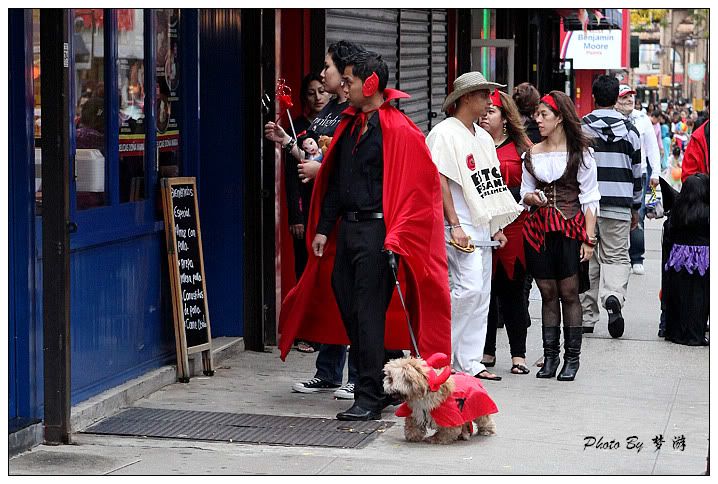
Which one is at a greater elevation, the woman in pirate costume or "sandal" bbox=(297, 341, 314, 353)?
the woman in pirate costume

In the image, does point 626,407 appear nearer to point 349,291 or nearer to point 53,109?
point 349,291

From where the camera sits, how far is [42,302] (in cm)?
647

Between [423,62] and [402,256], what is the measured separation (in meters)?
6.67

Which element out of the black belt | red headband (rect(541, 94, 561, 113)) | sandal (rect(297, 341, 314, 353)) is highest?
red headband (rect(541, 94, 561, 113))

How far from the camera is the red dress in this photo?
28.8 feet

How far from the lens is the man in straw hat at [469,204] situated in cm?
798

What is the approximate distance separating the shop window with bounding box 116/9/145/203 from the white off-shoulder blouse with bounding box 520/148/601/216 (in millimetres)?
2393

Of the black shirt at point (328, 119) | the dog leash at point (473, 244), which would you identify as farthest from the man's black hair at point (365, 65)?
the dog leash at point (473, 244)

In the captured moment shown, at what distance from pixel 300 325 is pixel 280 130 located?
129 cm

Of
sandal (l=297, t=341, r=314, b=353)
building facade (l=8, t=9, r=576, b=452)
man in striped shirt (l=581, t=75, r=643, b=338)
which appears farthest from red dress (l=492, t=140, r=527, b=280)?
building facade (l=8, t=9, r=576, b=452)

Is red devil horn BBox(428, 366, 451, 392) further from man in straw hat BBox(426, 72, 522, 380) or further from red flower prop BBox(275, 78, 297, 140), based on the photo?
red flower prop BBox(275, 78, 297, 140)

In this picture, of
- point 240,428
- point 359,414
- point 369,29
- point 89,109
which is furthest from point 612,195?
point 89,109

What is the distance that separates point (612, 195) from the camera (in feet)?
33.8

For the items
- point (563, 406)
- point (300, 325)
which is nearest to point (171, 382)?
point (300, 325)
